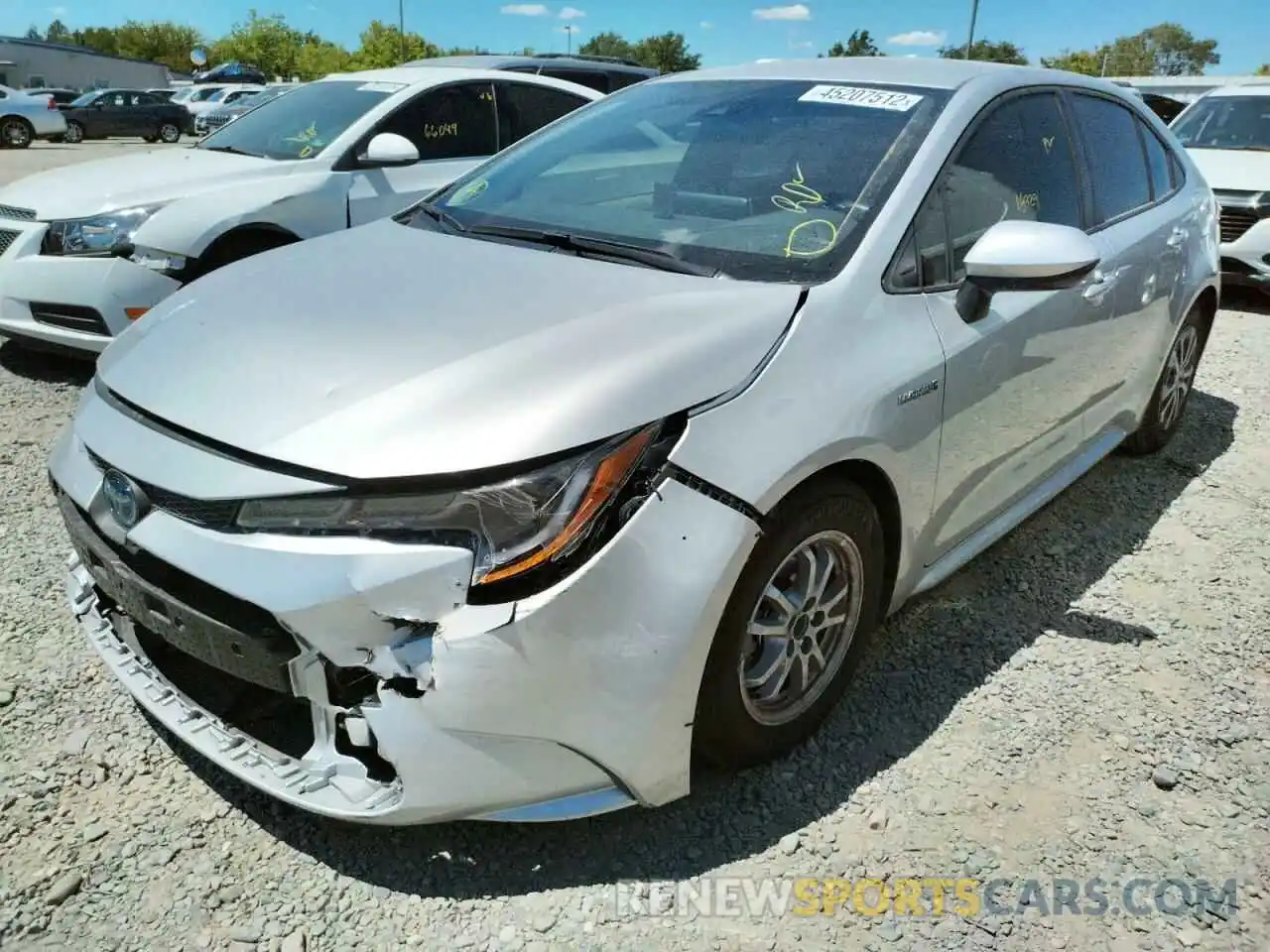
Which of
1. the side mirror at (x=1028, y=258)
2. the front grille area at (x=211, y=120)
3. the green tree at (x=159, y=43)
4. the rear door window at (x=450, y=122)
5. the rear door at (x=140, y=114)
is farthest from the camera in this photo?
the green tree at (x=159, y=43)

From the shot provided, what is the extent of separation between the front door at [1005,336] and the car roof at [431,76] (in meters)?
3.73

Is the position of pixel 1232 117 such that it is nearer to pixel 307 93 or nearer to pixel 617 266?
pixel 307 93

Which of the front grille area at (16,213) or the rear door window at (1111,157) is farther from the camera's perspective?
the front grille area at (16,213)

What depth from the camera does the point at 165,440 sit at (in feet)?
6.49

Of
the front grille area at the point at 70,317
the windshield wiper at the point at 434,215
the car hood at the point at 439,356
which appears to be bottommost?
the front grille area at the point at 70,317

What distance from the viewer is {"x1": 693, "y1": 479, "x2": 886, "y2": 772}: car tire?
2.04 m

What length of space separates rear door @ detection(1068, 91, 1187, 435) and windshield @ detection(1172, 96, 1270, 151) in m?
5.82

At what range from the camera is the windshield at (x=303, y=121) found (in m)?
5.44

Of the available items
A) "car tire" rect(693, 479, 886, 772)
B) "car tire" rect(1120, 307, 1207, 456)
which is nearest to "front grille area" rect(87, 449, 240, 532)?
"car tire" rect(693, 479, 886, 772)

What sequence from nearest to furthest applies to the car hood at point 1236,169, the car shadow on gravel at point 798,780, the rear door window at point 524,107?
the car shadow on gravel at point 798,780, the rear door window at point 524,107, the car hood at point 1236,169

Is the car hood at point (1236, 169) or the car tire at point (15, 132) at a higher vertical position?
the car hood at point (1236, 169)

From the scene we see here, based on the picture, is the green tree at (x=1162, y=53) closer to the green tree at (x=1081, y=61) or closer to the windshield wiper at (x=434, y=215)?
the green tree at (x=1081, y=61)

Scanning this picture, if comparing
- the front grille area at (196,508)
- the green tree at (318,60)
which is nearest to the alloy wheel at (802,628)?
the front grille area at (196,508)

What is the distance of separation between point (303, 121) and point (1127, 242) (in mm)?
4444
